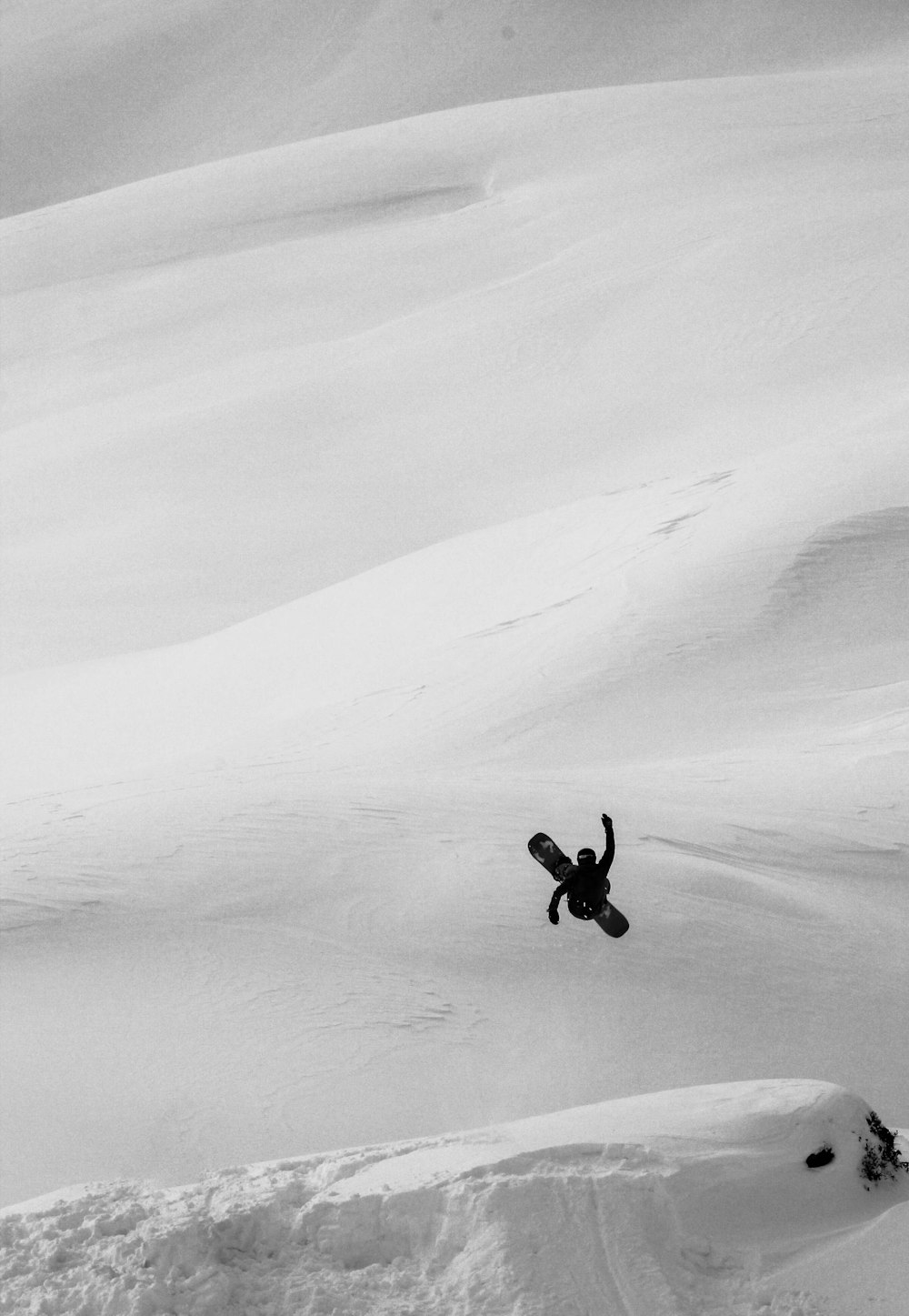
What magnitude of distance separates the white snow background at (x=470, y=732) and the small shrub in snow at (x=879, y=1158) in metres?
0.03

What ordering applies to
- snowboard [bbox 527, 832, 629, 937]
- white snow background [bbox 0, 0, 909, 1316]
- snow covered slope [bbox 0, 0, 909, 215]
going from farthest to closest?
snow covered slope [bbox 0, 0, 909, 215], white snow background [bbox 0, 0, 909, 1316], snowboard [bbox 527, 832, 629, 937]

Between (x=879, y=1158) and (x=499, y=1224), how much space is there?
1.15 m

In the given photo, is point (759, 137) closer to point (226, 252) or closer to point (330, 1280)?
point (226, 252)

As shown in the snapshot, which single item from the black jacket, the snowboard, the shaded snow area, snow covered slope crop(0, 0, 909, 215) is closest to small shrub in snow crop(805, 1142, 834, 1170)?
the shaded snow area

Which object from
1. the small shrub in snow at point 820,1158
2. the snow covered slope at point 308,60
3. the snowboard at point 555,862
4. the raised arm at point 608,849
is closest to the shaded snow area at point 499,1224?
the small shrub in snow at point 820,1158

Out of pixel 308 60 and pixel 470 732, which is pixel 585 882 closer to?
pixel 470 732

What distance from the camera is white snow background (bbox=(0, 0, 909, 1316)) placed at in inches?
144

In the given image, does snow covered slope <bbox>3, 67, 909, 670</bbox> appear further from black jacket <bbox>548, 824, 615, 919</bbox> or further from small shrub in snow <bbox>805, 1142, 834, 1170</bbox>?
black jacket <bbox>548, 824, 615, 919</bbox>

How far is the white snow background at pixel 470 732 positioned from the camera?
3.66 metres

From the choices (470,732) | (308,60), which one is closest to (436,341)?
(470,732)

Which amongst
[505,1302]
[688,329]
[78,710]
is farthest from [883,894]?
[688,329]

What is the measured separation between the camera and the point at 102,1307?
3188 millimetres

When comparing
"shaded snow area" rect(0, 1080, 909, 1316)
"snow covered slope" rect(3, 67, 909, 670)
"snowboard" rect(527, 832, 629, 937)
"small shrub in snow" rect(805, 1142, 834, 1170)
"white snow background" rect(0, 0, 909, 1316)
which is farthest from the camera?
"snow covered slope" rect(3, 67, 909, 670)

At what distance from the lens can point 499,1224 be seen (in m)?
3.50
